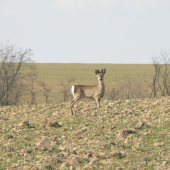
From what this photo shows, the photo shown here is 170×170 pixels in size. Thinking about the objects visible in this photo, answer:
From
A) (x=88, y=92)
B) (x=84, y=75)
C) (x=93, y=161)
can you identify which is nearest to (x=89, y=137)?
(x=93, y=161)

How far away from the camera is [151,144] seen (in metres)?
10.1

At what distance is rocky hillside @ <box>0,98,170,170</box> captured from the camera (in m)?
8.46

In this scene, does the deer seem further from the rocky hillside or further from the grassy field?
the grassy field

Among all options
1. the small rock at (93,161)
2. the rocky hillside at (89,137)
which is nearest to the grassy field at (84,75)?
the rocky hillside at (89,137)

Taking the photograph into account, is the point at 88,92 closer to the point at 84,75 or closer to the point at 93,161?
the point at 93,161

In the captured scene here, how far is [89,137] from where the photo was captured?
11.0m

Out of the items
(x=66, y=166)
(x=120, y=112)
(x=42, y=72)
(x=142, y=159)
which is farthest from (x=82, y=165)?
(x=42, y=72)

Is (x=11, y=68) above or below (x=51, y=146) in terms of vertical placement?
above

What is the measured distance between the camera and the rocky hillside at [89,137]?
8461mm

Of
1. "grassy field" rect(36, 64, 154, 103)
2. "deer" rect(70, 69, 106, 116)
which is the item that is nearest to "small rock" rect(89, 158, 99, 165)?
"deer" rect(70, 69, 106, 116)

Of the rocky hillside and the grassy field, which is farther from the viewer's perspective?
the grassy field

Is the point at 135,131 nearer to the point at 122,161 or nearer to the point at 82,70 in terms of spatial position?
the point at 122,161

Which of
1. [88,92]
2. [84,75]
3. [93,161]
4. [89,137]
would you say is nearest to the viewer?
[93,161]

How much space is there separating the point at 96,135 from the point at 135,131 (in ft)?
4.54
